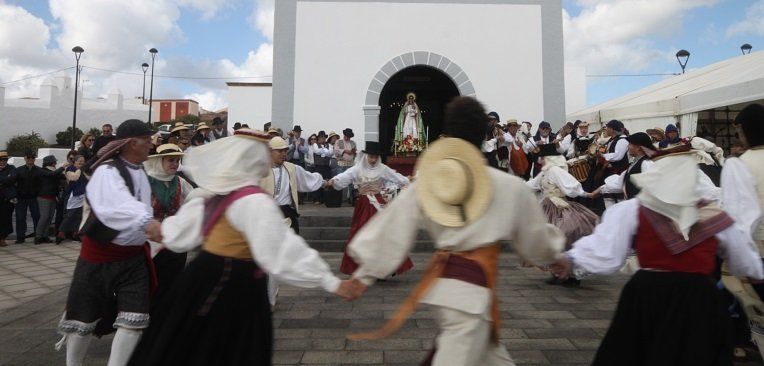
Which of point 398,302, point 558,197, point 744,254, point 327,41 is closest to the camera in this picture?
point 744,254

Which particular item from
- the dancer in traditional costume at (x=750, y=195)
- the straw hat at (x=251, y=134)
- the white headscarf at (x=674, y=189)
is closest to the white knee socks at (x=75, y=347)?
the straw hat at (x=251, y=134)

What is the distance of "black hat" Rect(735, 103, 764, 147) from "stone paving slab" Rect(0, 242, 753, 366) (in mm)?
1981

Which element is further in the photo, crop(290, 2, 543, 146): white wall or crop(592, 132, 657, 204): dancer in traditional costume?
crop(290, 2, 543, 146): white wall

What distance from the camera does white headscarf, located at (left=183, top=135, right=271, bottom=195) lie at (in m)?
2.50

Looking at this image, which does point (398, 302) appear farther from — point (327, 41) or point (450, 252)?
point (327, 41)

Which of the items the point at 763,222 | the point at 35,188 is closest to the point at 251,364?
the point at 763,222

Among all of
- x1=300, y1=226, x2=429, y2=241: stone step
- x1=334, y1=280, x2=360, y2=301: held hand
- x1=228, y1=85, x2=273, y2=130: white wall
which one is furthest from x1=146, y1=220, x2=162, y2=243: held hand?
x1=228, y1=85, x2=273, y2=130: white wall

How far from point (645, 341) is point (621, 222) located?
2.07 ft

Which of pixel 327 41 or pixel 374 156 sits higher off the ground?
pixel 327 41

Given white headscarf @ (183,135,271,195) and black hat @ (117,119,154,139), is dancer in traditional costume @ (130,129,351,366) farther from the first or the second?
black hat @ (117,119,154,139)

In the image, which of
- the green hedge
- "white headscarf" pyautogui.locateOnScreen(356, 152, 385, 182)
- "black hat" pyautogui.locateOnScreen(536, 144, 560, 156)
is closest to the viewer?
"black hat" pyautogui.locateOnScreen(536, 144, 560, 156)

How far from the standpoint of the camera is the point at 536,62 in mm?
12984

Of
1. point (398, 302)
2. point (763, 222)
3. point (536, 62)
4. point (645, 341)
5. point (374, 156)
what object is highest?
point (536, 62)

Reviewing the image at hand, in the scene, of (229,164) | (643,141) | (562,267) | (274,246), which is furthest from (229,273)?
(643,141)
